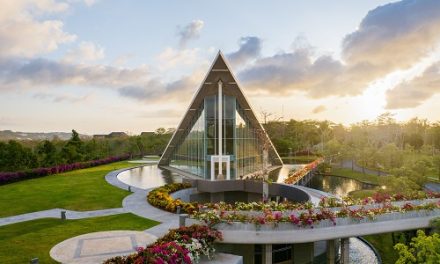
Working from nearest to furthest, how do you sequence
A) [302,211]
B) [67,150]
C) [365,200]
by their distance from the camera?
[302,211] < [365,200] < [67,150]

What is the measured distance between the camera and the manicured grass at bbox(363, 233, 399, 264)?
17.6 m

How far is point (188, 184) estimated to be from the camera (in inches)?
1025

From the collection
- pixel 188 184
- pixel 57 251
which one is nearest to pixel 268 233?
pixel 57 251

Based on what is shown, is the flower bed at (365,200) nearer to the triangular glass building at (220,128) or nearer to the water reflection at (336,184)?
the triangular glass building at (220,128)

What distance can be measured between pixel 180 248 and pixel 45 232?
8.82 metres

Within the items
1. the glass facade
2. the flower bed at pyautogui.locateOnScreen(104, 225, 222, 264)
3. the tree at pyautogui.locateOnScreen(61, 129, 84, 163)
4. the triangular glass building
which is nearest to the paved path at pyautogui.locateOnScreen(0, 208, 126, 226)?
the flower bed at pyautogui.locateOnScreen(104, 225, 222, 264)

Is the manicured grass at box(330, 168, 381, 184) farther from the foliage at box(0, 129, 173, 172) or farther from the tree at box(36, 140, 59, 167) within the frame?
the tree at box(36, 140, 59, 167)

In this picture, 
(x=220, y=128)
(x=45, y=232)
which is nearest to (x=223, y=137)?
(x=220, y=128)

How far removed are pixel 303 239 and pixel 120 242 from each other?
7.39 meters

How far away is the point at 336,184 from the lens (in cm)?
4084

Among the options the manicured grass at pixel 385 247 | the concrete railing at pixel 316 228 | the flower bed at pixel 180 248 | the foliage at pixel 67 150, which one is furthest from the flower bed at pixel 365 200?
the foliage at pixel 67 150

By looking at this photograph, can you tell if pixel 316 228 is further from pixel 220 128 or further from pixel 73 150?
pixel 73 150

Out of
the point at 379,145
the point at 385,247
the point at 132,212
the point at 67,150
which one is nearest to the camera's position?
the point at 385,247

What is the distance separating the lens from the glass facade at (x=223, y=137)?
103ft
